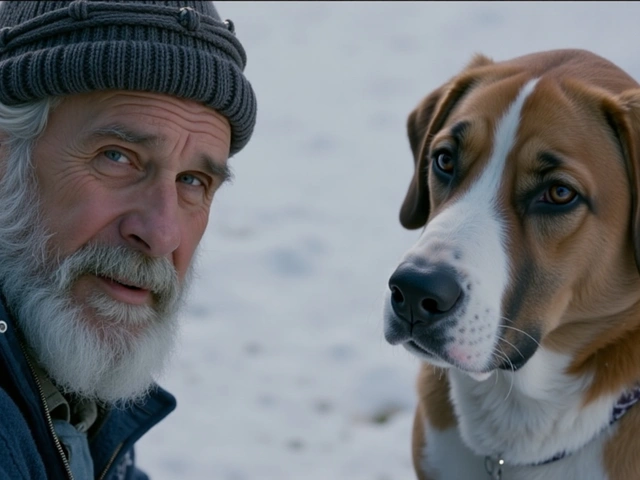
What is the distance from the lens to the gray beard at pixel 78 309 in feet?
10.0

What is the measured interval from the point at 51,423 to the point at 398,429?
2416mm

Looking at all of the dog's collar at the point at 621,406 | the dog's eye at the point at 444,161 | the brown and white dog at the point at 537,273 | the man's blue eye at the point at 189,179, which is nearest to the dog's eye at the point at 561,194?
the brown and white dog at the point at 537,273

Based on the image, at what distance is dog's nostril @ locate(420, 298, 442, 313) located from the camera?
2852 millimetres

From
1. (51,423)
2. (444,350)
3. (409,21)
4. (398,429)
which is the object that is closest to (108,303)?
(51,423)

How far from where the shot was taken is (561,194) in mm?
3053

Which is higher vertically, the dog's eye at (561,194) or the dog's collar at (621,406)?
the dog's eye at (561,194)

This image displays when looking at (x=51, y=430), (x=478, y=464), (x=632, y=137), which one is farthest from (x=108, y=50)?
(x=478, y=464)

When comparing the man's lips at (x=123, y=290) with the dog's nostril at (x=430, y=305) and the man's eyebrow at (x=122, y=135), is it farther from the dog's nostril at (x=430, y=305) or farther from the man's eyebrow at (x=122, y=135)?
the dog's nostril at (x=430, y=305)

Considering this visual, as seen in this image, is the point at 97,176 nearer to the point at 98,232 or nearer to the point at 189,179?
the point at 98,232

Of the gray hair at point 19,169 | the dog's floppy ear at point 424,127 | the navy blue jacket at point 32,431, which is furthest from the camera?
the dog's floppy ear at point 424,127

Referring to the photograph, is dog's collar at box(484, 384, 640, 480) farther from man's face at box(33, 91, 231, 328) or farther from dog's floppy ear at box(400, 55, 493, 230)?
man's face at box(33, 91, 231, 328)

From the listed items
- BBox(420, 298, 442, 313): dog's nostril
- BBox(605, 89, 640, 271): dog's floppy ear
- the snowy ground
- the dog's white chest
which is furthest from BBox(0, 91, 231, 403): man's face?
the snowy ground

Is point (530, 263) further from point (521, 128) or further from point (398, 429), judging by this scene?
point (398, 429)

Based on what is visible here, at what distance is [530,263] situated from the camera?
3043 mm
